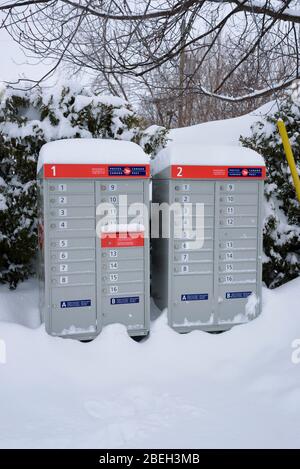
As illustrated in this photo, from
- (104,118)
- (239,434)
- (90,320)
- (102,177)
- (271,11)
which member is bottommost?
(239,434)

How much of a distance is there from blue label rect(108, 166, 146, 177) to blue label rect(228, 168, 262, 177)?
3.12ft

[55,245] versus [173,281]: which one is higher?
[55,245]

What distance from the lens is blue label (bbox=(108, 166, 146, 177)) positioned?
4469 mm

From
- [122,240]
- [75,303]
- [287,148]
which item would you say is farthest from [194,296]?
[287,148]

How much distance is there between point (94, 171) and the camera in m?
4.42

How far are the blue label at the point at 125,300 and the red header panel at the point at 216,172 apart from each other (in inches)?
52.1

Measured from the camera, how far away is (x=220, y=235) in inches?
191

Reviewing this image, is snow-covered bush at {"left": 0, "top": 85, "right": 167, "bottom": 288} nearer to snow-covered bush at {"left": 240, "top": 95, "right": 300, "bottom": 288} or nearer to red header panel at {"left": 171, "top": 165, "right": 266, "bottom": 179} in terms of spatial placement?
red header panel at {"left": 171, "top": 165, "right": 266, "bottom": 179}

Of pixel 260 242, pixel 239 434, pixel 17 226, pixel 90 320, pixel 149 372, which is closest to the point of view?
pixel 239 434

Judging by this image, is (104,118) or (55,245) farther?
(104,118)

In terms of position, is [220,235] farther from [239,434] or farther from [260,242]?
[239,434]

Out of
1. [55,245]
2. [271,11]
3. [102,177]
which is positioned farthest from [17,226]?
[271,11]

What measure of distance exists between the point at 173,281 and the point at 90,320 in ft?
3.13

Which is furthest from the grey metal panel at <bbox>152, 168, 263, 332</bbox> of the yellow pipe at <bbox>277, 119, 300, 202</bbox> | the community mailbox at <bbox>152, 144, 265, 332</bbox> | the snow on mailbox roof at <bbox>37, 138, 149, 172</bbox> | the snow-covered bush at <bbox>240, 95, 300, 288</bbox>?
the snow-covered bush at <bbox>240, 95, 300, 288</bbox>
